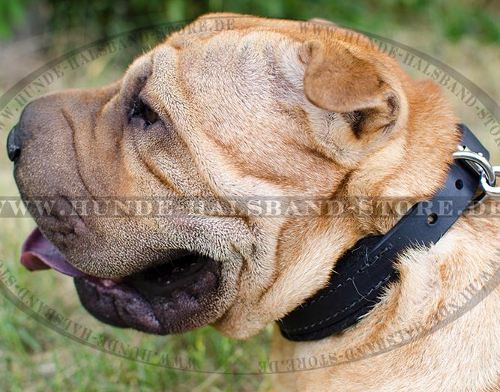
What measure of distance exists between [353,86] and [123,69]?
13.8 feet

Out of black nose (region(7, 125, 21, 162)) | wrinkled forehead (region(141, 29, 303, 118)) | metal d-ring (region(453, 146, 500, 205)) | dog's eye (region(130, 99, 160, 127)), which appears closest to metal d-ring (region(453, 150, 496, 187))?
metal d-ring (region(453, 146, 500, 205))

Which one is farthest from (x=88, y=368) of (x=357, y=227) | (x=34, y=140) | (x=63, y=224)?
(x=357, y=227)

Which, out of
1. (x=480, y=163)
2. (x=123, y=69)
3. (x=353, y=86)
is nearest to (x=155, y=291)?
(x=353, y=86)

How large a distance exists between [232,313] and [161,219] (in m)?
0.49

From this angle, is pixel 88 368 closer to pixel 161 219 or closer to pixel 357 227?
pixel 161 219

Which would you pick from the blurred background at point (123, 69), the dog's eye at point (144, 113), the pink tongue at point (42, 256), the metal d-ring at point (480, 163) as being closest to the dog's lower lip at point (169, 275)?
the pink tongue at point (42, 256)

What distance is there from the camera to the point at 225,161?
7.82 ft

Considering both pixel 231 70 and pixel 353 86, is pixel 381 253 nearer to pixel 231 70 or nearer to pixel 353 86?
pixel 353 86

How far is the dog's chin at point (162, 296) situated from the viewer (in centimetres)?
261

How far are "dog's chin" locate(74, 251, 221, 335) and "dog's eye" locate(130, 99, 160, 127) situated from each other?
521mm

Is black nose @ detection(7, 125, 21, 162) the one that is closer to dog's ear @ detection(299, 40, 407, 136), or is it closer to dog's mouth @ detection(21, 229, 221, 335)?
dog's mouth @ detection(21, 229, 221, 335)

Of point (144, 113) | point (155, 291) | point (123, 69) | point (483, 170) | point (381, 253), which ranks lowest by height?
point (123, 69)

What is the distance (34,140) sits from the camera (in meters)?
2.64

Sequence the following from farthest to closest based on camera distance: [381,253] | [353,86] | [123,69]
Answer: [123,69] → [381,253] → [353,86]
